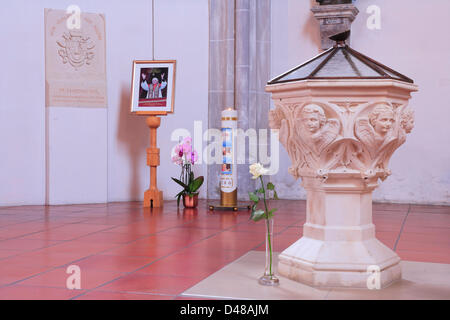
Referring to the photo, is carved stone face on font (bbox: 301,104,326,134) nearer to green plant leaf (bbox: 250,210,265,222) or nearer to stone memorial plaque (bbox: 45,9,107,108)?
green plant leaf (bbox: 250,210,265,222)

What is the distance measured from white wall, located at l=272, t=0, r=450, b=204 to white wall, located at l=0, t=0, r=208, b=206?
2.36 metres

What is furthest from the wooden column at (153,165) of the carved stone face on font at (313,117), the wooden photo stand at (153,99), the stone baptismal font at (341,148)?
the carved stone face on font at (313,117)

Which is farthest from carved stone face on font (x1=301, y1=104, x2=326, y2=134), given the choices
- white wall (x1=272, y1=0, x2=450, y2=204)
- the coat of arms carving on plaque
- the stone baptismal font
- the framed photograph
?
the coat of arms carving on plaque

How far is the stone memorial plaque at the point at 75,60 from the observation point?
24.7ft

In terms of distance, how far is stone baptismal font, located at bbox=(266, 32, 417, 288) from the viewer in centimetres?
319

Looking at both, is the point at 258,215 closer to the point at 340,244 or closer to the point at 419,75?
the point at 340,244

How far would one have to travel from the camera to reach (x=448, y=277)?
349cm

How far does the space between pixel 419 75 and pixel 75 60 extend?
177 inches

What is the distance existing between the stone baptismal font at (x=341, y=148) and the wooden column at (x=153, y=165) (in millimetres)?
4076

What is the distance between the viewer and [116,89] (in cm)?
799

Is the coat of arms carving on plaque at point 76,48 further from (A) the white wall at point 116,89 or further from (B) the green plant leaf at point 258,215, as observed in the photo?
(B) the green plant leaf at point 258,215

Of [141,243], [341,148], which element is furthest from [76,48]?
[341,148]
